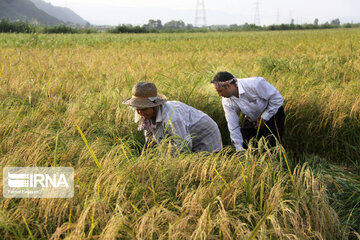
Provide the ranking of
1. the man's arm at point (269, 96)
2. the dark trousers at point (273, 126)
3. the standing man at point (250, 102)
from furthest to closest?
the dark trousers at point (273, 126)
the man's arm at point (269, 96)
the standing man at point (250, 102)

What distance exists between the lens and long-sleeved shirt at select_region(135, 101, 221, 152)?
2.34 m

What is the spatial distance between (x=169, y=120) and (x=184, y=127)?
231 mm

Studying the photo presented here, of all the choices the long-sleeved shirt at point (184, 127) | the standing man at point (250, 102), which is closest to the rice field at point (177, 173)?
the long-sleeved shirt at point (184, 127)

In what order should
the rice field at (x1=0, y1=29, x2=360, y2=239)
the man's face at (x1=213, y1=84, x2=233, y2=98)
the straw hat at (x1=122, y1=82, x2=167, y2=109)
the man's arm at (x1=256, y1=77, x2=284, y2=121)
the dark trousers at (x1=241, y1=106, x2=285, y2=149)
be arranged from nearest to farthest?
1. the rice field at (x1=0, y1=29, x2=360, y2=239)
2. the straw hat at (x1=122, y1=82, x2=167, y2=109)
3. the man's face at (x1=213, y1=84, x2=233, y2=98)
4. the man's arm at (x1=256, y1=77, x2=284, y2=121)
5. the dark trousers at (x1=241, y1=106, x2=285, y2=149)

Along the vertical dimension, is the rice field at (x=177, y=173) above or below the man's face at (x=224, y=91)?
below

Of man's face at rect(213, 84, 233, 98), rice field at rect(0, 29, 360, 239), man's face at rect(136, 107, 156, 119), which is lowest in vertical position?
rice field at rect(0, 29, 360, 239)

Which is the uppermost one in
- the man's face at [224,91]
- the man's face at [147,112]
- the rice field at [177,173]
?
the man's face at [224,91]

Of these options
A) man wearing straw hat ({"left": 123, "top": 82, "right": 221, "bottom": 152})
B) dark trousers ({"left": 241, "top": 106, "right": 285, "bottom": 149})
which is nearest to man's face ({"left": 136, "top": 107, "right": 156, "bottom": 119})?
man wearing straw hat ({"left": 123, "top": 82, "right": 221, "bottom": 152})

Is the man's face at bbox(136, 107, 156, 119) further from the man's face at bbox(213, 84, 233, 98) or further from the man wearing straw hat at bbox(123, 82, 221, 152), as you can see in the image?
the man's face at bbox(213, 84, 233, 98)

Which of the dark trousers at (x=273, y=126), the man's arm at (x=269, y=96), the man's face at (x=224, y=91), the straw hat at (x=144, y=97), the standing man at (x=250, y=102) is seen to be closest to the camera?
the straw hat at (x=144, y=97)

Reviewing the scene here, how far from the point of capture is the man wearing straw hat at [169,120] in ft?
7.50

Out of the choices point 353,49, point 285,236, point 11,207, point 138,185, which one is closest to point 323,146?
point 285,236

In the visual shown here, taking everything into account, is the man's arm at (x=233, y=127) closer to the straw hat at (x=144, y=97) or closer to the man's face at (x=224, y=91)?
the man's face at (x=224, y=91)

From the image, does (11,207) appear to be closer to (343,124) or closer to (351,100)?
(343,124)
